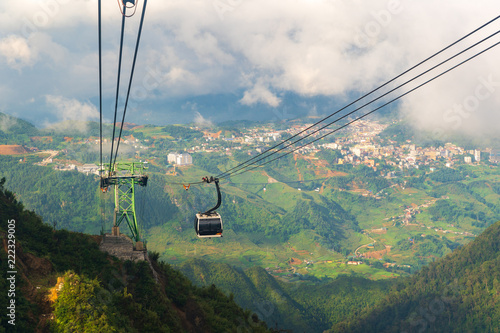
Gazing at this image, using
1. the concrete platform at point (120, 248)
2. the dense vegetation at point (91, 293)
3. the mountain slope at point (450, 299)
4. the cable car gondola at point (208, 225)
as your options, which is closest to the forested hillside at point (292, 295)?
the mountain slope at point (450, 299)

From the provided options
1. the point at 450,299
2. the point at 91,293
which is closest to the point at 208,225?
the point at 91,293

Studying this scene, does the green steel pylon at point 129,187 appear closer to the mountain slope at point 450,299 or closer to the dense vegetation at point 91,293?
the dense vegetation at point 91,293

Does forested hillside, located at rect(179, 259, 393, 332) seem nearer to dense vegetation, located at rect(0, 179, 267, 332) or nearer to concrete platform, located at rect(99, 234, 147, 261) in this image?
dense vegetation, located at rect(0, 179, 267, 332)

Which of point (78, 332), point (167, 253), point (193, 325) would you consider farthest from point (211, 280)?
point (78, 332)

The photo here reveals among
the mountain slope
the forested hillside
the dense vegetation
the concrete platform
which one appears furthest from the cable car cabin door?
the forested hillside

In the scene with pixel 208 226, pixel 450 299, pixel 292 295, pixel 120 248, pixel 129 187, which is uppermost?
pixel 129 187

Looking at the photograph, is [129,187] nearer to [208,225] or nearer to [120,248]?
[120,248]
